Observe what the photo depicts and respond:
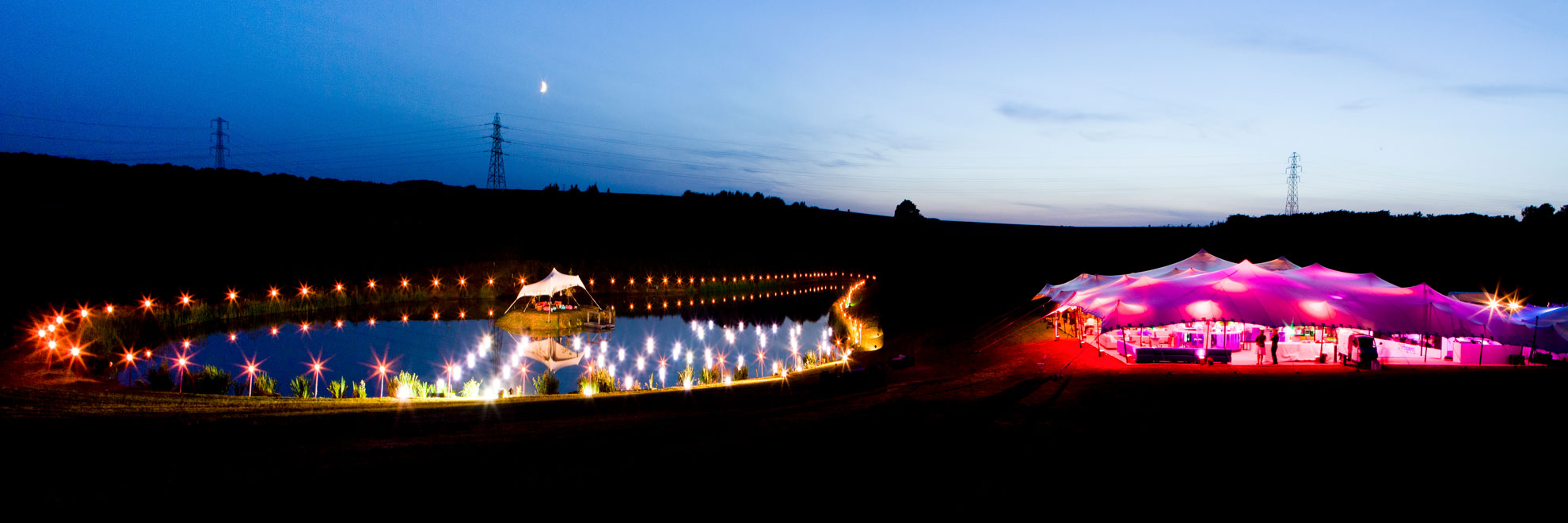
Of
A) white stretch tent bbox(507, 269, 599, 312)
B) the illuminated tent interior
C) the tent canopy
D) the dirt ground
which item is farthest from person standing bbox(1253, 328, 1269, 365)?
the tent canopy

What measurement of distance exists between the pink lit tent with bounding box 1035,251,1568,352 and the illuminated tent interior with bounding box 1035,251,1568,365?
0.07 feet

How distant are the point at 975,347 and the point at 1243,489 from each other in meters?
14.0

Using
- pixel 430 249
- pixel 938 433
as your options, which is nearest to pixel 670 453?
pixel 938 433

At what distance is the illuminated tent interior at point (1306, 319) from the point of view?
16797 mm

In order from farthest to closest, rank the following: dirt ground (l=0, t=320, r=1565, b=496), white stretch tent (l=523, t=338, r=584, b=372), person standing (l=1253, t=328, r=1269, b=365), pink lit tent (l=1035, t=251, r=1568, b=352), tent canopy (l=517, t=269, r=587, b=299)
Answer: tent canopy (l=517, t=269, r=587, b=299)
white stretch tent (l=523, t=338, r=584, b=372)
person standing (l=1253, t=328, r=1269, b=365)
pink lit tent (l=1035, t=251, r=1568, b=352)
dirt ground (l=0, t=320, r=1565, b=496)

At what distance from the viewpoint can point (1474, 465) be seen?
8312 mm

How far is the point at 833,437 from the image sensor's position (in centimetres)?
926

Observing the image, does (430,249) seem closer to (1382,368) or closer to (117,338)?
(117,338)

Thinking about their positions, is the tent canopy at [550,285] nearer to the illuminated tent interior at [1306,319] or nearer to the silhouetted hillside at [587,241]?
the silhouetted hillside at [587,241]

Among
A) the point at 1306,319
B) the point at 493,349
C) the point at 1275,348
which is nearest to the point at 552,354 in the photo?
the point at 493,349

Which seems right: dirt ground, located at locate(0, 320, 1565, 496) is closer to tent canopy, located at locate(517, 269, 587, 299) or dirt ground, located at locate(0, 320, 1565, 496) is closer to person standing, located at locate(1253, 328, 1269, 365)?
person standing, located at locate(1253, 328, 1269, 365)

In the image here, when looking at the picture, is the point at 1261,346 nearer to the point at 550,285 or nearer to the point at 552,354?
the point at 552,354

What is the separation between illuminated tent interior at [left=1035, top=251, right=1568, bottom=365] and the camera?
661 inches

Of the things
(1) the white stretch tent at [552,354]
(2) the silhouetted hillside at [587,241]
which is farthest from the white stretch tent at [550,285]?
(2) the silhouetted hillside at [587,241]
